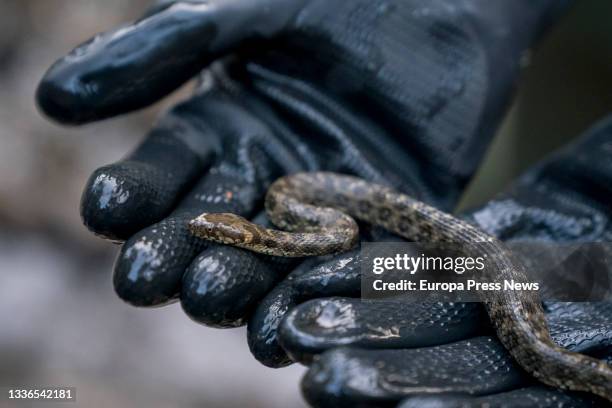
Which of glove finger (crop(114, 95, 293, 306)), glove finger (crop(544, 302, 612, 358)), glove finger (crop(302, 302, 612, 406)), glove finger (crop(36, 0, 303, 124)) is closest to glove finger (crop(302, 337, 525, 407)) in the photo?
glove finger (crop(302, 302, 612, 406))

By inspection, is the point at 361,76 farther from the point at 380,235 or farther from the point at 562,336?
the point at 562,336

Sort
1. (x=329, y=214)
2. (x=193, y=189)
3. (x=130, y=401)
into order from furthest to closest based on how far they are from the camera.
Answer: (x=130, y=401), (x=329, y=214), (x=193, y=189)

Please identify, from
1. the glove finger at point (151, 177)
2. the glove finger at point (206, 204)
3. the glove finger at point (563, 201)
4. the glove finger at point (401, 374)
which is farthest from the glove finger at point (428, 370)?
the glove finger at point (151, 177)

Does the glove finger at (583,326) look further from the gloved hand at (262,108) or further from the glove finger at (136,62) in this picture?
the glove finger at (136,62)

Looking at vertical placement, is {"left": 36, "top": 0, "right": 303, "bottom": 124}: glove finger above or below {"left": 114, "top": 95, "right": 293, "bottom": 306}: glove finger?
above

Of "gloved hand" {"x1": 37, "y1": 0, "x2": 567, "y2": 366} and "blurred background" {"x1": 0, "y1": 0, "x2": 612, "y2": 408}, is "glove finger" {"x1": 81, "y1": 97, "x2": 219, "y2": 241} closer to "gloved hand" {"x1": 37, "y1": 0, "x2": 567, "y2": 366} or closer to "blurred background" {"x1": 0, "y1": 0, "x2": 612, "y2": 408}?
"gloved hand" {"x1": 37, "y1": 0, "x2": 567, "y2": 366}

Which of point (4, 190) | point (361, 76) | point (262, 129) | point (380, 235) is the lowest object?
point (4, 190)

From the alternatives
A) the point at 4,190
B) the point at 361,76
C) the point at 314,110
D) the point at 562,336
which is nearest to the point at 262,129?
the point at 314,110
